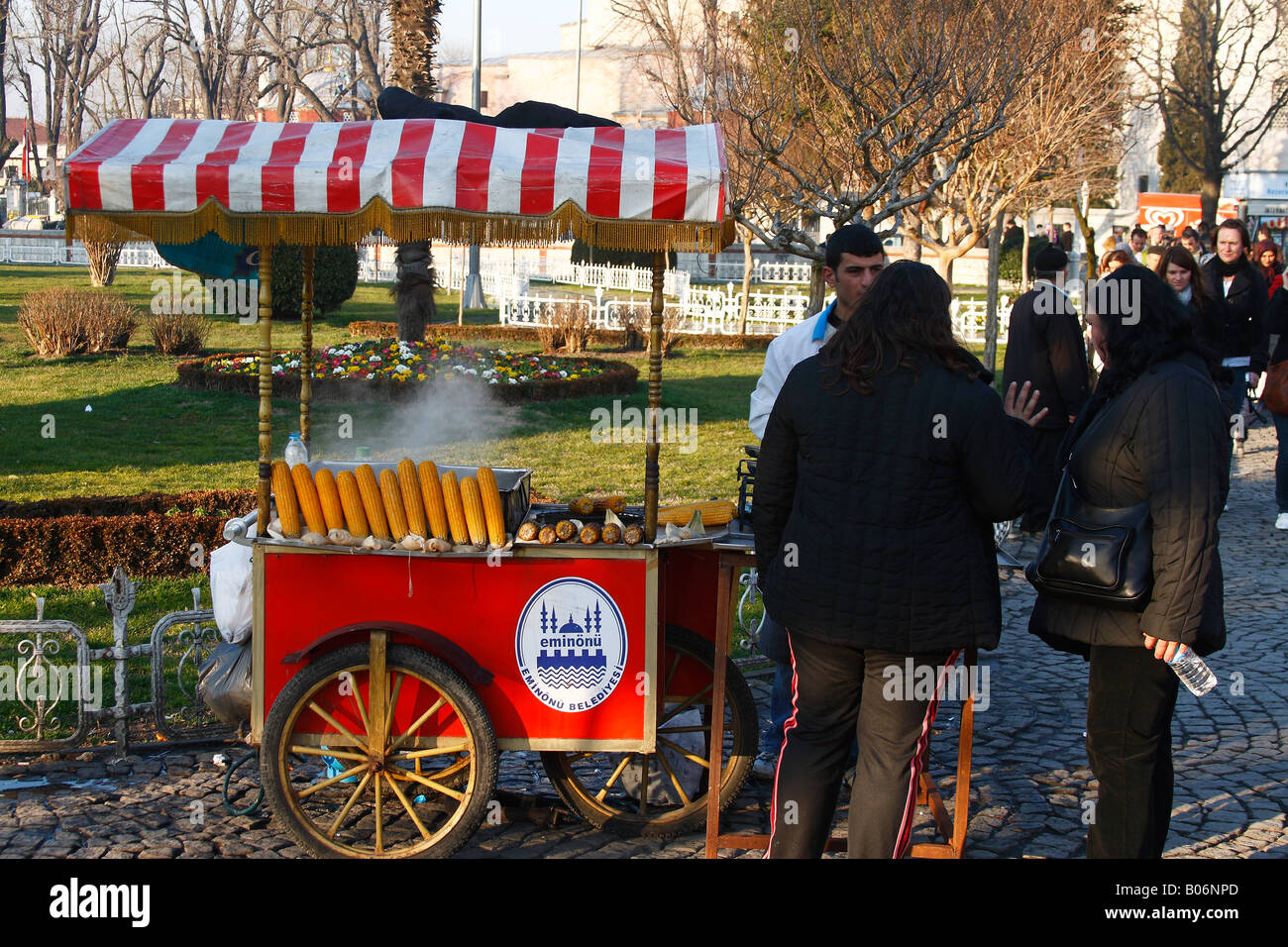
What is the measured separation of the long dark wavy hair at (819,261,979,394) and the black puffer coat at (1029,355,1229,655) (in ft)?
1.95

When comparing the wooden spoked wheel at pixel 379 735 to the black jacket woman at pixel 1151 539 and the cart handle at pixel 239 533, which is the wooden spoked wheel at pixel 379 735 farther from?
the black jacket woman at pixel 1151 539

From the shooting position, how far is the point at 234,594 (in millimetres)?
4777

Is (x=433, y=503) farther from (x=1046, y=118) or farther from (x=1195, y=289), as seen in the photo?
(x=1046, y=118)

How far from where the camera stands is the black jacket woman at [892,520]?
3441mm

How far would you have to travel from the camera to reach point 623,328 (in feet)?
79.6

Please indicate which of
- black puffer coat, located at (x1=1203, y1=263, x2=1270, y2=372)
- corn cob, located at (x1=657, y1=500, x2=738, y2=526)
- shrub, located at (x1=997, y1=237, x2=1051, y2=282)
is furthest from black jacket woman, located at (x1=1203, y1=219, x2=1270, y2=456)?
shrub, located at (x1=997, y1=237, x2=1051, y2=282)

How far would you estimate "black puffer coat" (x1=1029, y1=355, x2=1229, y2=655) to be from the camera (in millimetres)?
3566

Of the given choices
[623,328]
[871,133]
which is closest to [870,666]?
[871,133]

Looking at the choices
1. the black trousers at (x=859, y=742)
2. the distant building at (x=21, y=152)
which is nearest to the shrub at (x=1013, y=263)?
the black trousers at (x=859, y=742)

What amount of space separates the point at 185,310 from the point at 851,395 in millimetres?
17460
